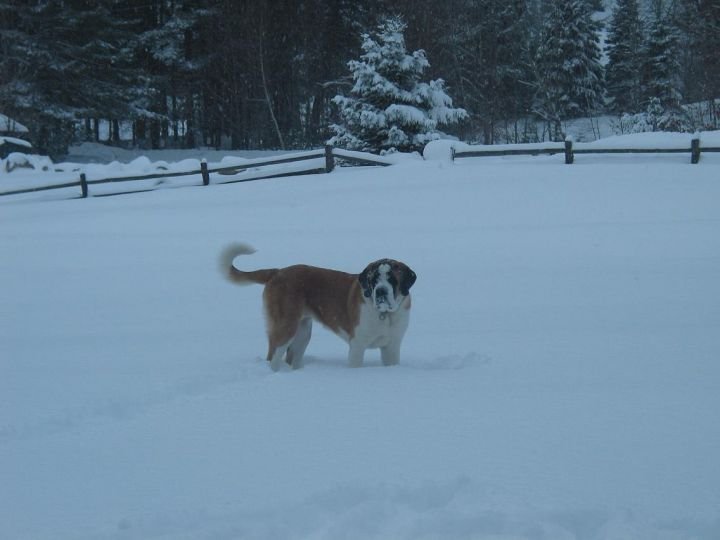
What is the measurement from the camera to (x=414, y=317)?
8570 mm

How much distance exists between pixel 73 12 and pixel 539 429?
127ft

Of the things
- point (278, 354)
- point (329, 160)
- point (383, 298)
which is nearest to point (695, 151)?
point (329, 160)

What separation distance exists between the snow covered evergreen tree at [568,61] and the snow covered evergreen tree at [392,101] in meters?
16.8

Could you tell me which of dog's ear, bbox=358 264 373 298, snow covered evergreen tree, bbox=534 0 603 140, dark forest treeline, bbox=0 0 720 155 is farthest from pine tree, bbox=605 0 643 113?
dog's ear, bbox=358 264 373 298

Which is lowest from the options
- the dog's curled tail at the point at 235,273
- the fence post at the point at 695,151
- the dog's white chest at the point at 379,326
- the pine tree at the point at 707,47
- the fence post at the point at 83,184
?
the dog's white chest at the point at 379,326

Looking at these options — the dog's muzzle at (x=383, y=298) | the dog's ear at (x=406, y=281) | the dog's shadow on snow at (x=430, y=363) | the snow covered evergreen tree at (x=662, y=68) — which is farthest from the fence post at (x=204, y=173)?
the snow covered evergreen tree at (x=662, y=68)

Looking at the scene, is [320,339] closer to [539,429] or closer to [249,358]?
[249,358]

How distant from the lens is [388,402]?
4.68 meters

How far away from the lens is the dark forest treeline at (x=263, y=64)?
36125mm

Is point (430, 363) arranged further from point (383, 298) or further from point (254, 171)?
point (254, 171)

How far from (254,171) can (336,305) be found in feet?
56.9

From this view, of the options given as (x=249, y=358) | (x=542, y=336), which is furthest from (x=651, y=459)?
(x=249, y=358)

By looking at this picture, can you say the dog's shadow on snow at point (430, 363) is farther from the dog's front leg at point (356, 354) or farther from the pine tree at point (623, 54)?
the pine tree at point (623, 54)

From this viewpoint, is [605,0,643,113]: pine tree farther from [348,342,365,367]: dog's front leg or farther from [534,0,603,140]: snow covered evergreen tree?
[348,342,365,367]: dog's front leg
